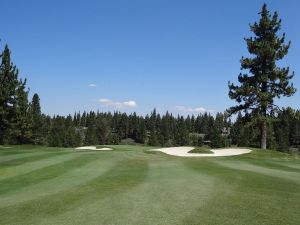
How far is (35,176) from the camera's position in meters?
17.7

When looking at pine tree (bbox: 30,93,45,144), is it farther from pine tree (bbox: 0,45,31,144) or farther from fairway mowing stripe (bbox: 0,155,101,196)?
fairway mowing stripe (bbox: 0,155,101,196)

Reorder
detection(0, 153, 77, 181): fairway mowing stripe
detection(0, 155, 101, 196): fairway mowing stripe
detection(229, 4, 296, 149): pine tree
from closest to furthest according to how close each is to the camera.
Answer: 1. detection(0, 155, 101, 196): fairway mowing stripe
2. detection(0, 153, 77, 181): fairway mowing stripe
3. detection(229, 4, 296, 149): pine tree

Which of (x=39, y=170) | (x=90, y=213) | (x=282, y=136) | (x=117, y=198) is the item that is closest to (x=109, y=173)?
(x=39, y=170)

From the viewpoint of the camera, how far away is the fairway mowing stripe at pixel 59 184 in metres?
12.7

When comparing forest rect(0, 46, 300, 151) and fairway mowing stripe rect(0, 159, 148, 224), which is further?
forest rect(0, 46, 300, 151)

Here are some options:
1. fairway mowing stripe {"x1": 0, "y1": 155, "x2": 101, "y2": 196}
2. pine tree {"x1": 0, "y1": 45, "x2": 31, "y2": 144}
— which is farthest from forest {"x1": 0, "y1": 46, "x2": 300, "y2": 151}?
fairway mowing stripe {"x1": 0, "y1": 155, "x2": 101, "y2": 196}

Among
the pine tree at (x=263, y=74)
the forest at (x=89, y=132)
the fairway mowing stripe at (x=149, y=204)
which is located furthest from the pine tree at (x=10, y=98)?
the fairway mowing stripe at (x=149, y=204)

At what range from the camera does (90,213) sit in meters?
10.1

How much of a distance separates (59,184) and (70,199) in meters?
3.44

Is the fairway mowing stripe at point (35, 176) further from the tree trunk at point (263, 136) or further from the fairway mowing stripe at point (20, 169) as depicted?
the tree trunk at point (263, 136)

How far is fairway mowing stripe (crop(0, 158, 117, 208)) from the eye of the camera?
12.7 meters

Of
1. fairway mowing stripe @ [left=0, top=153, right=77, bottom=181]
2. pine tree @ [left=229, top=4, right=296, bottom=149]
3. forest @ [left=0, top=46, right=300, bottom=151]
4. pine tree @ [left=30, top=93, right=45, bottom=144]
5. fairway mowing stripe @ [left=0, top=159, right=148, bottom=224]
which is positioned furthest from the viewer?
pine tree @ [left=30, top=93, right=45, bottom=144]

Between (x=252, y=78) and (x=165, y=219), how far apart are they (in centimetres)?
3813

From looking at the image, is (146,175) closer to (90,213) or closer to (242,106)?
(90,213)
